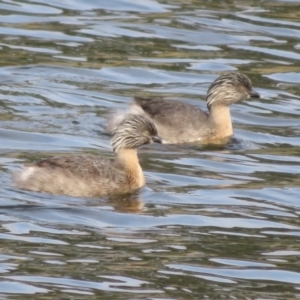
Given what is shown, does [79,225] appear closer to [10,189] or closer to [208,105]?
[10,189]

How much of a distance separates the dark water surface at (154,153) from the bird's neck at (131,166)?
0.54ft

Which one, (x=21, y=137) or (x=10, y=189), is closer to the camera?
(x=10, y=189)

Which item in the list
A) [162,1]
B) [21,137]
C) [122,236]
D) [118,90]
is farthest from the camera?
[162,1]

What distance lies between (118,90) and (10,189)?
530 cm

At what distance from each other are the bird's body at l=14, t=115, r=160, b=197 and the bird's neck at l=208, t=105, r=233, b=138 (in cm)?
241

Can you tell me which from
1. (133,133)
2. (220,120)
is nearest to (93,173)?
(133,133)

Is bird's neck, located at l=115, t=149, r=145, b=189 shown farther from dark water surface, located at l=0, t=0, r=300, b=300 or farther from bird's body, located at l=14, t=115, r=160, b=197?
dark water surface, located at l=0, t=0, r=300, b=300

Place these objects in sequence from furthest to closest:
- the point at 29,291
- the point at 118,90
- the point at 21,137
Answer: the point at 118,90 < the point at 21,137 < the point at 29,291

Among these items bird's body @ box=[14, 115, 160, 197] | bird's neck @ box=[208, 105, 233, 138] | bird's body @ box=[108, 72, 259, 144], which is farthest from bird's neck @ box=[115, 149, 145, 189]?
bird's neck @ box=[208, 105, 233, 138]

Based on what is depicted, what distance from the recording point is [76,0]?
2197 cm

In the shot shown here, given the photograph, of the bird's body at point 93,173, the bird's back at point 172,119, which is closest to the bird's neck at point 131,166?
the bird's body at point 93,173

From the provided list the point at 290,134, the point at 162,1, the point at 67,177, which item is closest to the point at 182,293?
the point at 67,177

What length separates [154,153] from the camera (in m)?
14.2

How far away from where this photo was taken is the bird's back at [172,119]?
15148 millimetres
